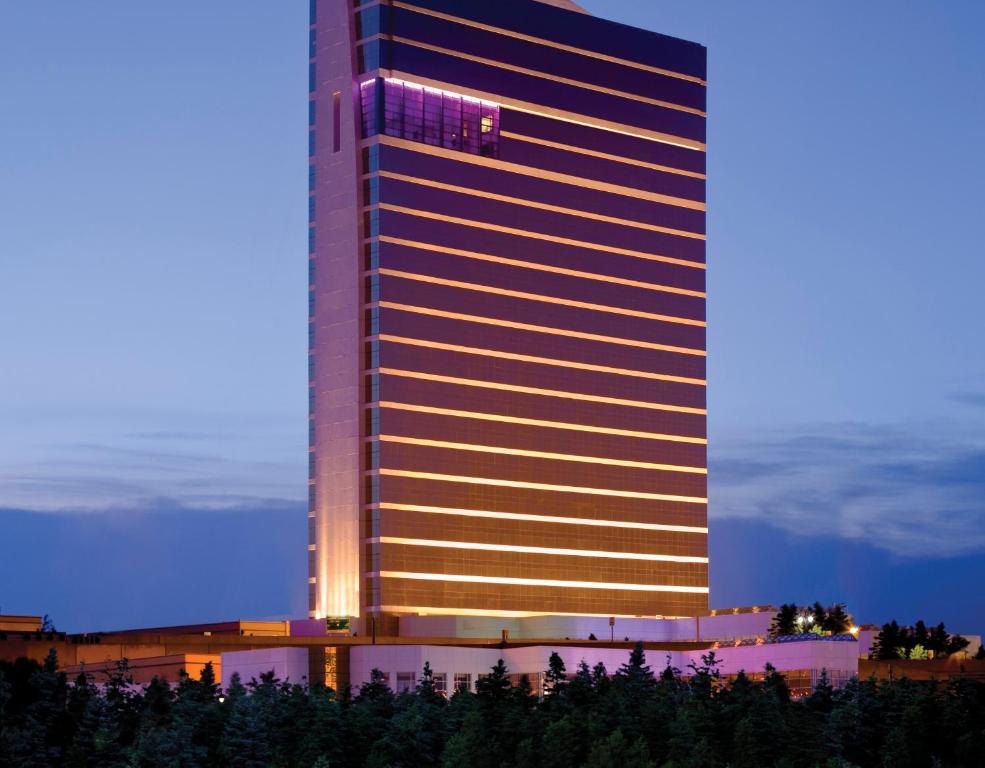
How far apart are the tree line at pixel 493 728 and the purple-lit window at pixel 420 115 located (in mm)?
81239

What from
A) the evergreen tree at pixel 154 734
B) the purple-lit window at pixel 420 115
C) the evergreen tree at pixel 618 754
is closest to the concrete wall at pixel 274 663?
the evergreen tree at pixel 154 734

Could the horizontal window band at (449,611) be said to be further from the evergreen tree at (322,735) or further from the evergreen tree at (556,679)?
the evergreen tree at (322,735)

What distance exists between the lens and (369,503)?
615 ft

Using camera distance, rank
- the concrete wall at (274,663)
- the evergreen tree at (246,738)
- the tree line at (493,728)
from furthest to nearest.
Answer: the concrete wall at (274,663), the evergreen tree at (246,738), the tree line at (493,728)

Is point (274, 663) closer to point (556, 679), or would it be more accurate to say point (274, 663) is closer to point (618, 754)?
point (556, 679)

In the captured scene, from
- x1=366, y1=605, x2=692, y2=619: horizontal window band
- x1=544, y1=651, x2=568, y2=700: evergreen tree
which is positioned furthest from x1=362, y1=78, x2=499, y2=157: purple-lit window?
x1=544, y1=651, x2=568, y2=700: evergreen tree

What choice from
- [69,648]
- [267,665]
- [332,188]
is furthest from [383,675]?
[332,188]

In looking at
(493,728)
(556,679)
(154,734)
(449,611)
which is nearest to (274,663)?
(556,679)

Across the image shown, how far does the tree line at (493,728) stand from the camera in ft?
332

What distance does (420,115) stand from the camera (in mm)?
194500

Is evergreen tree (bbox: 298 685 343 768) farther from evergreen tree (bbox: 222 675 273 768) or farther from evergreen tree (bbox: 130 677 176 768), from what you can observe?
evergreen tree (bbox: 130 677 176 768)

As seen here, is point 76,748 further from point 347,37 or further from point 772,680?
point 347,37

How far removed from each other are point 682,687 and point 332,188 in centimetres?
7913

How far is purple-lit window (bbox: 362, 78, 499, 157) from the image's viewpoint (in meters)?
190
